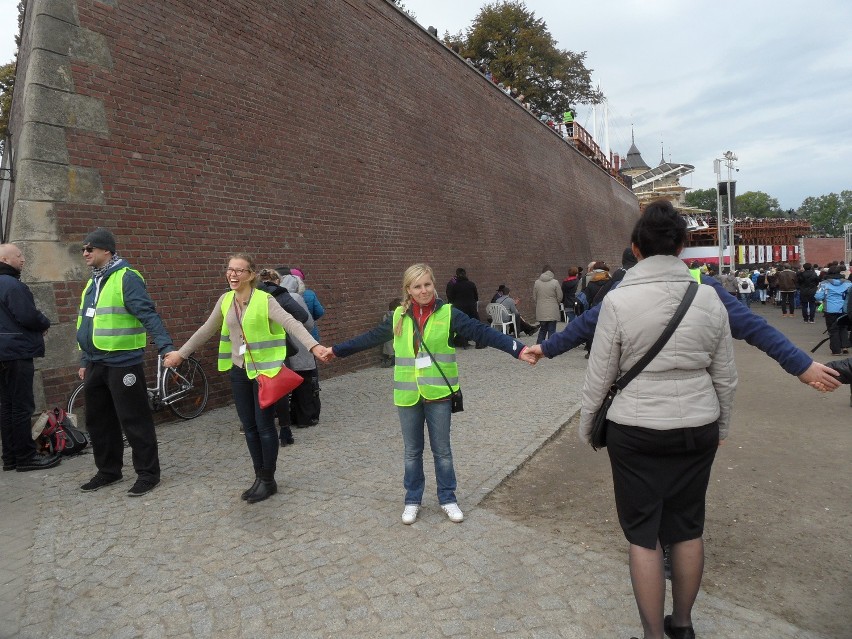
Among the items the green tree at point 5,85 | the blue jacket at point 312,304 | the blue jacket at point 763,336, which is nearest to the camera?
the blue jacket at point 763,336

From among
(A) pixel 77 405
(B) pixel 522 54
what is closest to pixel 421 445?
(A) pixel 77 405

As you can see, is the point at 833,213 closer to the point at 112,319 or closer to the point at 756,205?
the point at 756,205

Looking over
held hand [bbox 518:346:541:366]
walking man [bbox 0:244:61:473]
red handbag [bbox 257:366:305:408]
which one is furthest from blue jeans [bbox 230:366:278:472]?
walking man [bbox 0:244:61:473]

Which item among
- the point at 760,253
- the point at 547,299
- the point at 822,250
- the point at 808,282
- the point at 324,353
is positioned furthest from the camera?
the point at 822,250

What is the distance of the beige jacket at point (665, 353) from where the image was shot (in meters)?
2.36

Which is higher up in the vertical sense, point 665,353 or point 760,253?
point 665,353

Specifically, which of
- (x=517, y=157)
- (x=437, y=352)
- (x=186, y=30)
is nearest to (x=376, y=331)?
(x=437, y=352)

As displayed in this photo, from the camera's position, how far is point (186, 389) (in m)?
6.78

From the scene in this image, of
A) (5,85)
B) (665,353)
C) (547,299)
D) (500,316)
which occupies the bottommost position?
(500,316)

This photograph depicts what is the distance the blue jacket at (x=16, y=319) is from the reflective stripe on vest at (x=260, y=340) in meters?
1.97

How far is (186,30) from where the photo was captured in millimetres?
7652

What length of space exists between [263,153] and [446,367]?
6.06m

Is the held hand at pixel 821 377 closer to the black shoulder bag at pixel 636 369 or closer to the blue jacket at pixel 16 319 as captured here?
the black shoulder bag at pixel 636 369

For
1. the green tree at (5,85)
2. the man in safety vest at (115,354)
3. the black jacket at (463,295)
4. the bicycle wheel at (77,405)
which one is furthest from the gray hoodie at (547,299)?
the green tree at (5,85)
